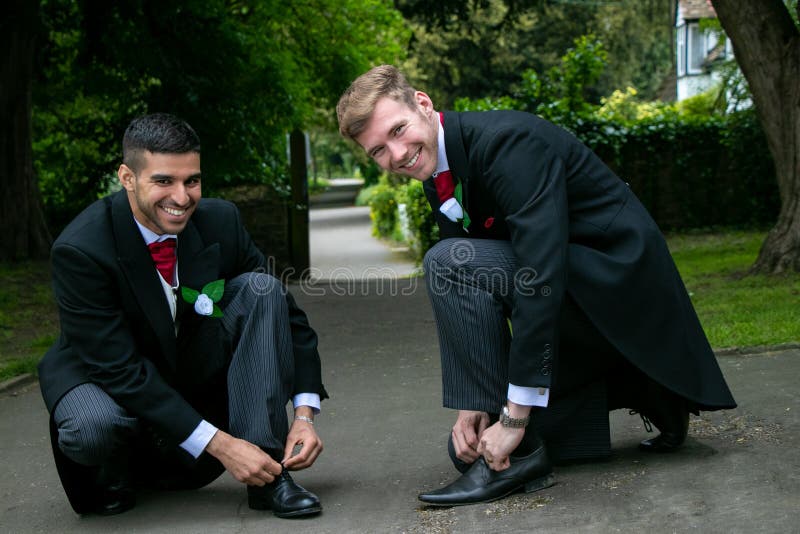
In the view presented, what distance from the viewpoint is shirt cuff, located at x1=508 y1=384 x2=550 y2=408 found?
138 inches

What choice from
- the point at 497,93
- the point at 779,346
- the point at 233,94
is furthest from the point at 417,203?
the point at 497,93

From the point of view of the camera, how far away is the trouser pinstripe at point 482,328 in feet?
11.9

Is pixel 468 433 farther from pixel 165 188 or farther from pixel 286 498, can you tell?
pixel 165 188

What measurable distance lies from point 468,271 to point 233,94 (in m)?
10.00

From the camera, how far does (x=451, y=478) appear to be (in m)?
4.15

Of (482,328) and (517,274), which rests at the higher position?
(517,274)

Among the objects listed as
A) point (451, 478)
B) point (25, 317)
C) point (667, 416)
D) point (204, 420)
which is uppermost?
point (204, 420)

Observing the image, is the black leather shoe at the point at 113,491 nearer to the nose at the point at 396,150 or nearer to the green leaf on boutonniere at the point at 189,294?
the green leaf on boutonniere at the point at 189,294

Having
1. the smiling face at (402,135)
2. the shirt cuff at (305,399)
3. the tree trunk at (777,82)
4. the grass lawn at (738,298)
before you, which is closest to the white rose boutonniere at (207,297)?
the shirt cuff at (305,399)

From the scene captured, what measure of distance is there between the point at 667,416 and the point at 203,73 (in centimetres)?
1014

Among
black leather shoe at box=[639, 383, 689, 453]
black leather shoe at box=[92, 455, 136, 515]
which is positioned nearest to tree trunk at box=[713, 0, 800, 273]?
black leather shoe at box=[639, 383, 689, 453]

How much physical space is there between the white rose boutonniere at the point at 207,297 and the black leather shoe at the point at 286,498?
653 millimetres

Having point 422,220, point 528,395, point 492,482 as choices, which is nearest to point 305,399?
point 492,482

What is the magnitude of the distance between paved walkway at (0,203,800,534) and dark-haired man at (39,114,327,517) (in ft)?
0.69
